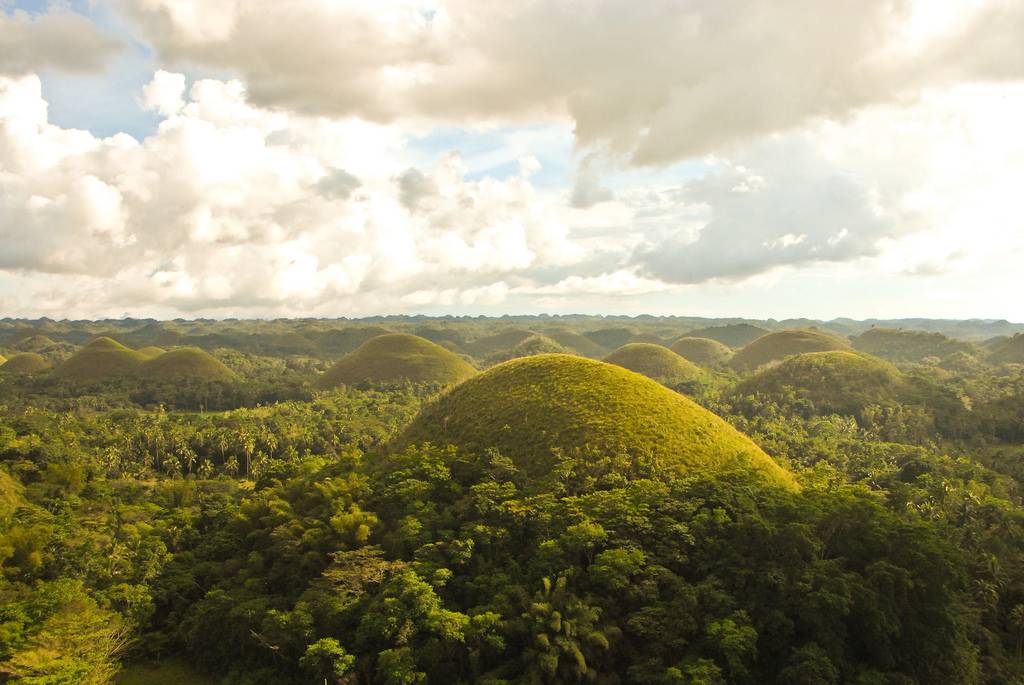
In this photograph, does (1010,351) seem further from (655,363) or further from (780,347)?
(655,363)

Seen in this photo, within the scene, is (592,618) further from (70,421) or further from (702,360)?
(702,360)

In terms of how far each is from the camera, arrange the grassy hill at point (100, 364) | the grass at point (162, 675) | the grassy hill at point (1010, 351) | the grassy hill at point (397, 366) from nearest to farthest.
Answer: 1. the grass at point (162, 675)
2. the grassy hill at point (397, 366)
3. the grassy hill at point (100, 364)
4. the grassy hill at point (1010, 351)

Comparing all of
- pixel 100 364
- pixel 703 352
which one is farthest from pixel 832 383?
pixel 100 364

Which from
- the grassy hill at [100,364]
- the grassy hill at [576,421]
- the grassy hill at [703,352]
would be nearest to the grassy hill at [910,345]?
the grassy hill at [703,352]

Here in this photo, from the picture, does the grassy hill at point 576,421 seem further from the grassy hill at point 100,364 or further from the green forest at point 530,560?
the grassy hill at point 100,364

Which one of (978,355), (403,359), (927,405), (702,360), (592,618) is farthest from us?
(702,360)

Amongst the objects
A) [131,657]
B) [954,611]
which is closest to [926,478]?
[954,611]
